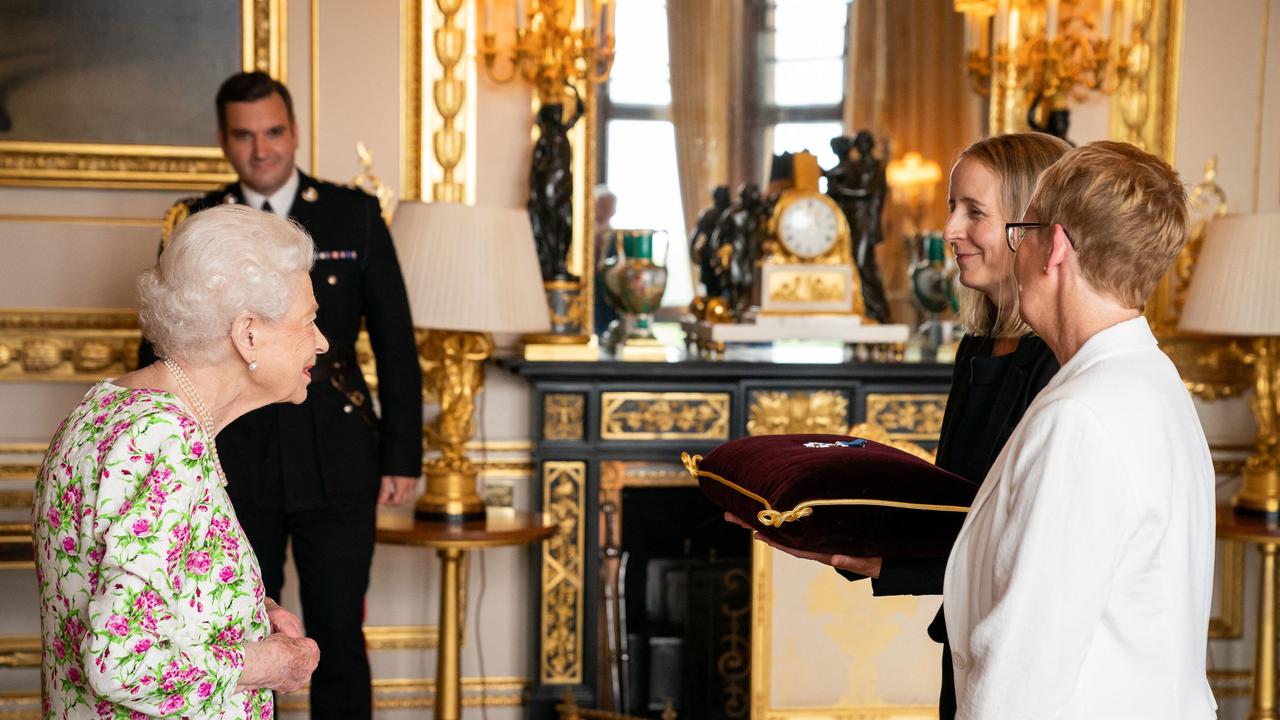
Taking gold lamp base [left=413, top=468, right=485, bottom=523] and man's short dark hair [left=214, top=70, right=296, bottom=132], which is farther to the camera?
gold lamp base [left=413, top=468, right=485, bottom=523]

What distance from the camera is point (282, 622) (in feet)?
5.86

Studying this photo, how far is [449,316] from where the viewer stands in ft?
11.0

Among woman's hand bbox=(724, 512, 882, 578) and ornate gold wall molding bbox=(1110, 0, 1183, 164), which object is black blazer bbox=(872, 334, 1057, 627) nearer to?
woman's hand bbox=(724, 512, 882, 578)

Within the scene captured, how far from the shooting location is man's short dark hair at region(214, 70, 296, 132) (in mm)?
2857

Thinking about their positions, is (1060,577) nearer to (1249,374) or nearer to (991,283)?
(991,283)

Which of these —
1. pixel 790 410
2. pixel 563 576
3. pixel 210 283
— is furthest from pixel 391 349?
pixel 210 283

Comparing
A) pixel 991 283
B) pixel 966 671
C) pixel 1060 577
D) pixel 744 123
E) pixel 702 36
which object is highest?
pixel 702 36

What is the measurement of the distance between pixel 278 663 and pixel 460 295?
181 centimetres

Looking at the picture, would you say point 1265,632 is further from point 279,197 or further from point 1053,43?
point 279,197

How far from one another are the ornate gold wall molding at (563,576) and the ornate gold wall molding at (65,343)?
1.28 meters

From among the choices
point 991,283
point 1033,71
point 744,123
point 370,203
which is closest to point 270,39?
point 370,203

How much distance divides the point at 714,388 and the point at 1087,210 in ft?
7.75

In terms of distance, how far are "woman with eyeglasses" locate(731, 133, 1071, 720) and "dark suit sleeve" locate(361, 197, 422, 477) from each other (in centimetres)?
133

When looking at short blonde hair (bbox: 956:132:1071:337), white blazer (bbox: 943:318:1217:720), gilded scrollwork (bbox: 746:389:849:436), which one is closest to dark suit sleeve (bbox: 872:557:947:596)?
short blonde hair (bbox: 956:132:1071:337)
